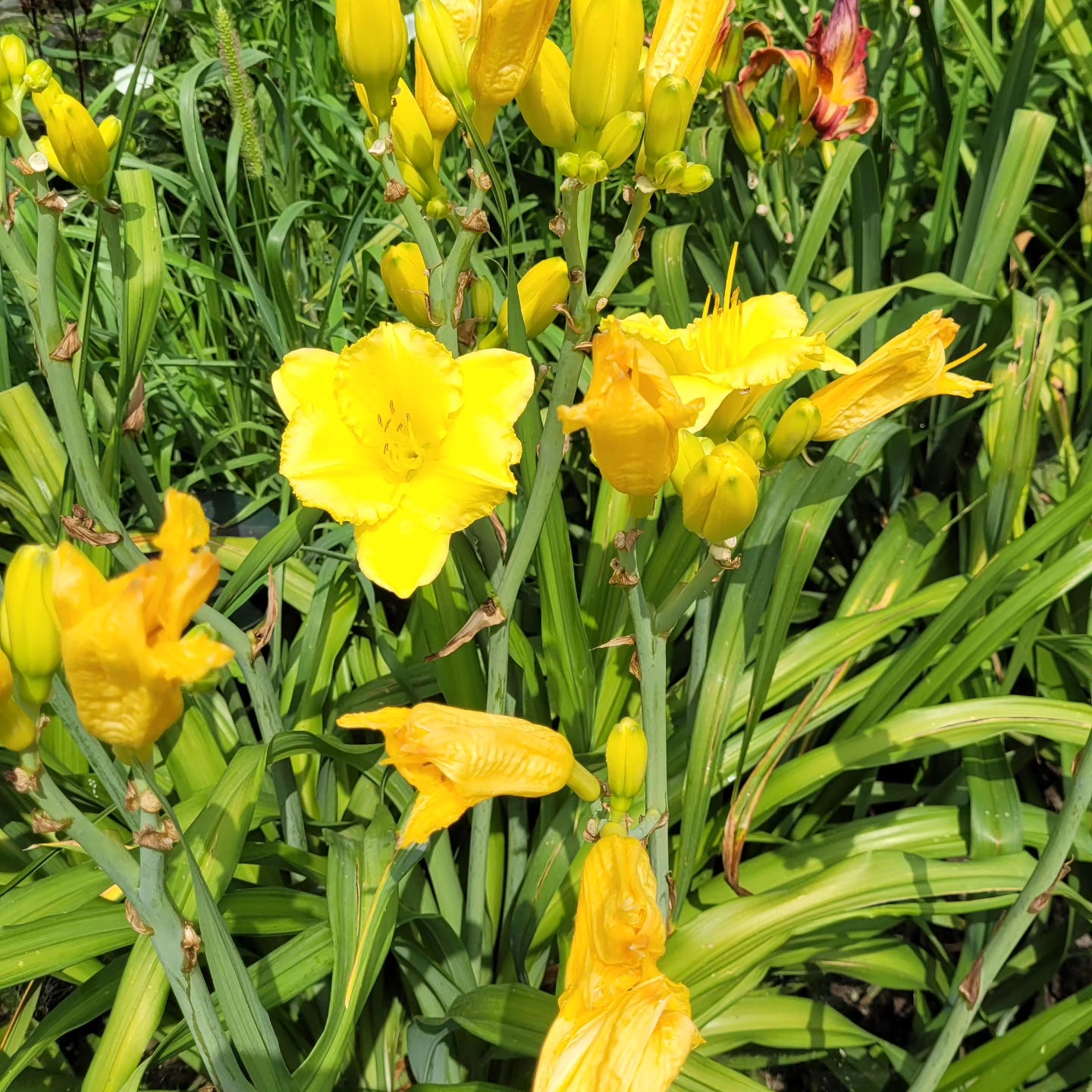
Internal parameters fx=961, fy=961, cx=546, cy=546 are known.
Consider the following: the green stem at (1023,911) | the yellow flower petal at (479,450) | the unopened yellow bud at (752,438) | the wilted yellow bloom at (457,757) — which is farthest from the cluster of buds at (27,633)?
the green stem at (1023,911)

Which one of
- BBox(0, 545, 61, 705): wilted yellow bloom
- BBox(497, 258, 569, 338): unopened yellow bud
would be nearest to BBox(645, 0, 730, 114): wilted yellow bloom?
BBox(497, 258, 569, 338): unopened yellow bud

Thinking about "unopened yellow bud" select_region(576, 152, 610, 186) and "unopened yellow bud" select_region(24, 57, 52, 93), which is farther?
"unopened yellow bud" select_region(24, 57, 52, 93)

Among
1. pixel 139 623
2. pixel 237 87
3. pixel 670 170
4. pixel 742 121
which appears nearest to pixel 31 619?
pixel 139 623

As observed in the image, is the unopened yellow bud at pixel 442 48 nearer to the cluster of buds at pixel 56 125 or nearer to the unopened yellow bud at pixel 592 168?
the unopened yellow bud at pixel 592 168

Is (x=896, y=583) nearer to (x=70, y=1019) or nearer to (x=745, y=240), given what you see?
(x=745, y=240)

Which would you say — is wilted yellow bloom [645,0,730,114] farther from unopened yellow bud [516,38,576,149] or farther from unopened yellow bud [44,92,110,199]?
unopened yellow bud [44,92,110,199]

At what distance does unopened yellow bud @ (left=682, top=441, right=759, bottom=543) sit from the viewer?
746 millimetres

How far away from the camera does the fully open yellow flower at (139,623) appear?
0.52 meters

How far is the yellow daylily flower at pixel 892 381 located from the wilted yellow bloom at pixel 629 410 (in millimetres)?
261

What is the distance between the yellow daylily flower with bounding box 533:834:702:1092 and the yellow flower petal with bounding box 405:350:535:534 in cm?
30

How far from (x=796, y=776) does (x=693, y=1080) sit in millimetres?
396

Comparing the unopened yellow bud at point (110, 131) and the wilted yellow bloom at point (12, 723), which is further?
the unopened yellow bud at point (110, 131)

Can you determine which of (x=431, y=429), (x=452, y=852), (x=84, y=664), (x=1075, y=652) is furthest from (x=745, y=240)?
(x=84, y=664)

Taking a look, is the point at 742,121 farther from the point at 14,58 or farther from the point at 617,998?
the point at 617,998
